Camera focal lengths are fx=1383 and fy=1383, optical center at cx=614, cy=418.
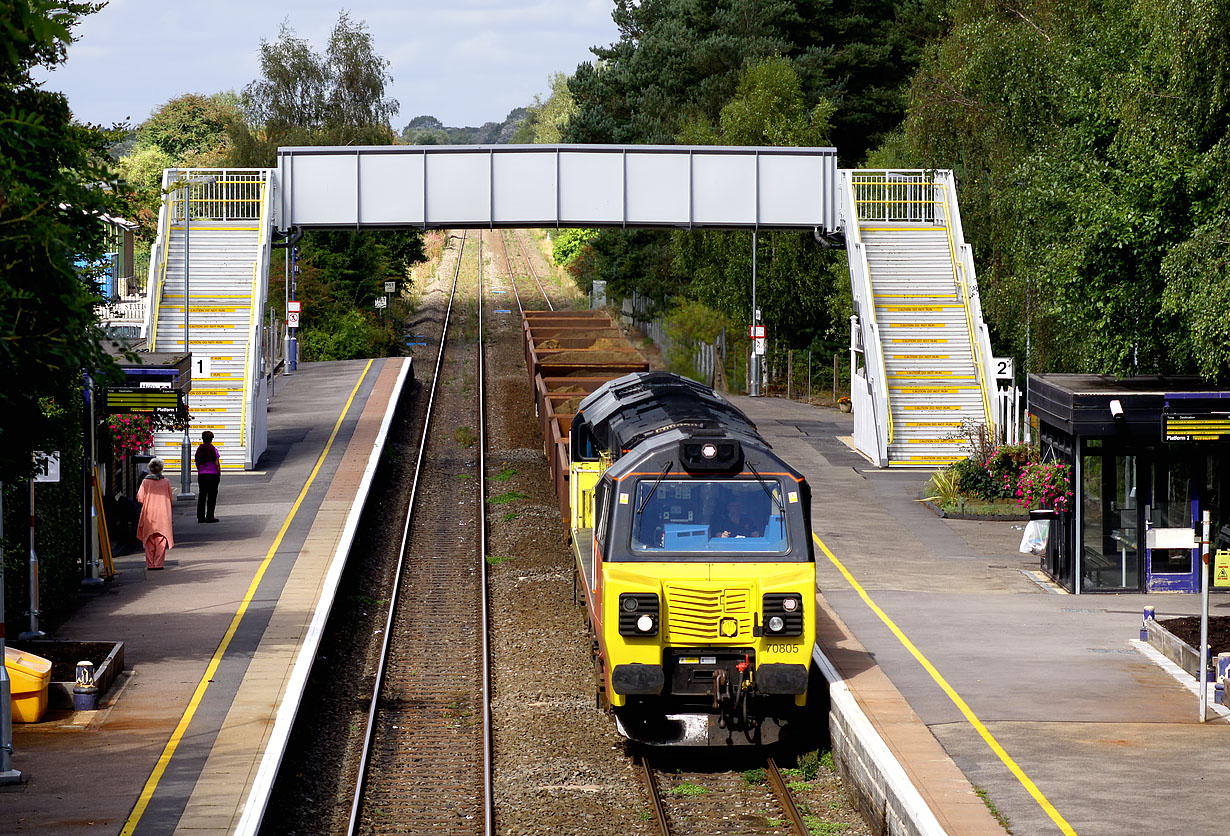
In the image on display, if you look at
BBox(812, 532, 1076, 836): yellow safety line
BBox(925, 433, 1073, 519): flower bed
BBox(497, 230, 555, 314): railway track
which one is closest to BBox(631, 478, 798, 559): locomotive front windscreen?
BBox(812, 532, 1076, 836): yellow safety line

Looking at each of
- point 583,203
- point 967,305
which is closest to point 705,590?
point 967,305

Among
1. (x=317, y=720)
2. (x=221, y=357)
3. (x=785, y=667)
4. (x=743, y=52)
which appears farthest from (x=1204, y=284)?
(x=743, y=52)

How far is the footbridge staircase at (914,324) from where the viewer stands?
32.1m

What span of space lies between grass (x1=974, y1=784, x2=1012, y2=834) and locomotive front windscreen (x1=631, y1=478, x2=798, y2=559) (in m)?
3.03

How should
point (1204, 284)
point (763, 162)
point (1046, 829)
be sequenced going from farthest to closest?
point (763, 162)
point (1204, 284)
point (1046, 829)

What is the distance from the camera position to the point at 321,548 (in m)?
22.4

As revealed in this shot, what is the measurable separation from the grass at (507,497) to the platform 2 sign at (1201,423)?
13.9 metres

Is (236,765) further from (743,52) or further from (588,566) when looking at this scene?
(743,52)

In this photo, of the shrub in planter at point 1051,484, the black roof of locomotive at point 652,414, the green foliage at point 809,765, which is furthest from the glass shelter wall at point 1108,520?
the green foliage at point 809,765

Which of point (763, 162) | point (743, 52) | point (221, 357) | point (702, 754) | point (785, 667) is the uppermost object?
point (743, 52)

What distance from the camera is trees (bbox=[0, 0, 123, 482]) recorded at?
1098 centimetres

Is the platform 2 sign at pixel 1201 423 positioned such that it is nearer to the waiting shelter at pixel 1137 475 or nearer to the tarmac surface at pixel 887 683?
the waiting shelter at pixel 1137 475

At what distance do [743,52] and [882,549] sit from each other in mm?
37375

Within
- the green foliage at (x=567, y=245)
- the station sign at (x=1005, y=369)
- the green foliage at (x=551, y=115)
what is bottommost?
the station sign at (x=1005, y=369)
